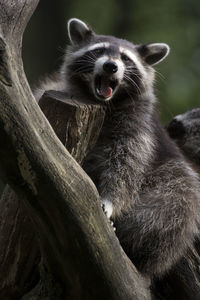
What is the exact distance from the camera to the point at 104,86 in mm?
5527

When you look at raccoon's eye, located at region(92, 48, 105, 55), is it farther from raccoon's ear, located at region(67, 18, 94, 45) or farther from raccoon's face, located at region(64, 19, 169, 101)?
raccoon's ear, located at region(67, 18, 94, 45)

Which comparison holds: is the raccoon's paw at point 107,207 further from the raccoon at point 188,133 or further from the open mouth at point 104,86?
the raccoon at point 188,133

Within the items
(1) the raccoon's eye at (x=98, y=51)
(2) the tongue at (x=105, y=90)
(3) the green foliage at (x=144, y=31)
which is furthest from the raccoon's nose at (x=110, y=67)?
(3) the green foliage at (x=144, y=31)

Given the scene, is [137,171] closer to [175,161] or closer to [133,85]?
[175,161]

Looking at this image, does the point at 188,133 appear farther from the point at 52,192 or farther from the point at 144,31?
the point at 144,31

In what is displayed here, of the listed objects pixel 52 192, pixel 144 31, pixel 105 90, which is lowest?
pixel 52 192

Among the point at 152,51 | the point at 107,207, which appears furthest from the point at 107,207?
the point at 152,51

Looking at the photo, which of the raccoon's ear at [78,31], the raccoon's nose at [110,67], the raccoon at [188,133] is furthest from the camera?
the raccoon at [188,133]

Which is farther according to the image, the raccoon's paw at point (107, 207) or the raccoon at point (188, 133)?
the raccoon at point (188, 133)

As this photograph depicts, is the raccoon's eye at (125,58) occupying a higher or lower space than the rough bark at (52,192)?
higher

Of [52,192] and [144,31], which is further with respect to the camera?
[144,31]

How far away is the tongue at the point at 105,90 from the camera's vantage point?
5.41m

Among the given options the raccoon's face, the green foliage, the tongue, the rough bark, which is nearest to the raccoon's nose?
the raccoon's face

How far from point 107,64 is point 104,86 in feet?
0.70
